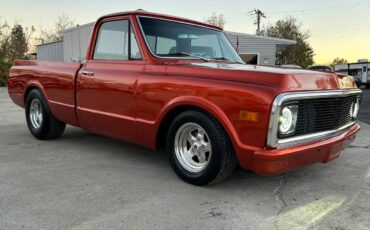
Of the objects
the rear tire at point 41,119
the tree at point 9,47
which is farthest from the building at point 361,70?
the rear tire at point 41,119

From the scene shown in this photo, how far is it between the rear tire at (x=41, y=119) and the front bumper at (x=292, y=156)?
3761mm

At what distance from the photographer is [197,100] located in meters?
3.68

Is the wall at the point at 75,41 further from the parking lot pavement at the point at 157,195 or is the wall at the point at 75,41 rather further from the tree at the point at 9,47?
the parking lot pavement at the point at 157,195

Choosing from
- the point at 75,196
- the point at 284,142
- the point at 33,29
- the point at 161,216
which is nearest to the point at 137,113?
the point at 75,196

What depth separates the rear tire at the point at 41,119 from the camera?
595 centimetres

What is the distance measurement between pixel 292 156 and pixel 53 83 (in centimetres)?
376

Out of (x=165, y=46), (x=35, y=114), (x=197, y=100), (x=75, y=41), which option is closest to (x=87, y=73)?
(x=165, y=46)

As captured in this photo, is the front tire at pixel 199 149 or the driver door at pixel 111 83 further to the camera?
the driver door at pixel 111 83

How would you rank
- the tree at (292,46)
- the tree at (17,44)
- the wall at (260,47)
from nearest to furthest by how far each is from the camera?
the wall at (260,47), the tree at (17,44), the tree at (292,46)

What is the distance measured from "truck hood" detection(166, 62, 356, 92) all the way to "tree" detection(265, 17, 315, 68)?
43682 millimetres

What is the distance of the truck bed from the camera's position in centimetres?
535

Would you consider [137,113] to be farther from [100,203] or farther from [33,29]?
[33,29]

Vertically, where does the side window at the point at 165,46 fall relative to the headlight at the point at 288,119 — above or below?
above

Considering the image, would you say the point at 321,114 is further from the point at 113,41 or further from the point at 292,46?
the point at 292,46
